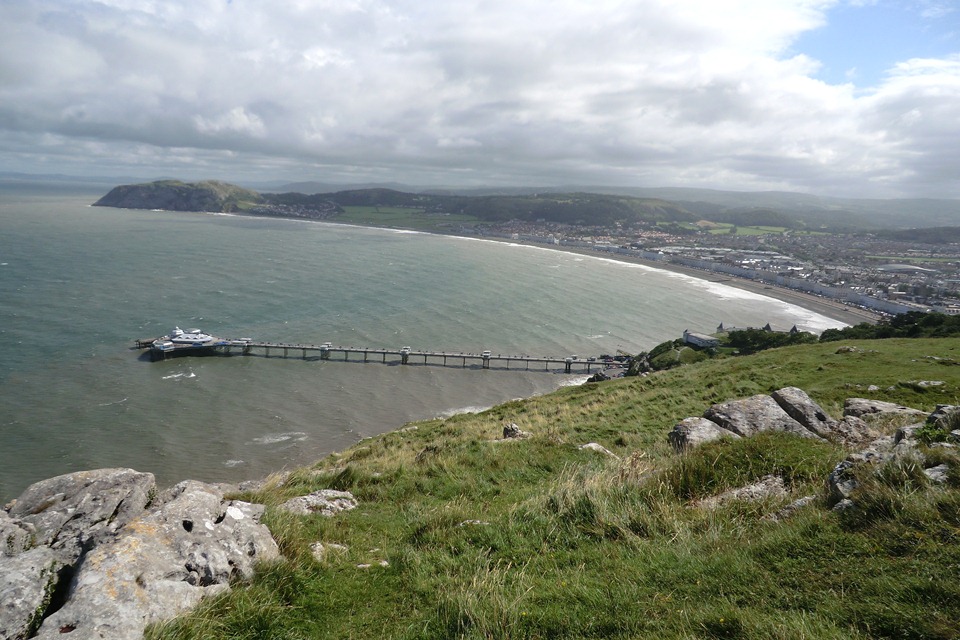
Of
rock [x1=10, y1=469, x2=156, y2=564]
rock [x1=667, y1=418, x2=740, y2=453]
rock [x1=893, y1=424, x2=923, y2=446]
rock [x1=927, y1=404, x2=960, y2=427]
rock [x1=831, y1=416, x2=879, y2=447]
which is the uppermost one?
rock [x1=927, y1=404, x2=960, y2=427]

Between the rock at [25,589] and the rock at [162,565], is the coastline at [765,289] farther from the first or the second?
the rock at [25,589]

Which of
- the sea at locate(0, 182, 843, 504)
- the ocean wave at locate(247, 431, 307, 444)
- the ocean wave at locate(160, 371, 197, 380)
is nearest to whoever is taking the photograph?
the sea at locate(0, 182, 843, 504)

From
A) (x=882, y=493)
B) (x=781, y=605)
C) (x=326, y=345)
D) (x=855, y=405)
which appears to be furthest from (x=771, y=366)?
(x=326, y=345)


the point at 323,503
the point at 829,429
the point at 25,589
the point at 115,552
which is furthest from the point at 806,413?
the point at 25,589

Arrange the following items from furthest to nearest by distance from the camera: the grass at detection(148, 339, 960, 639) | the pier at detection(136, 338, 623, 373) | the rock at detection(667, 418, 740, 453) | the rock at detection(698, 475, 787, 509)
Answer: the pier at detection(136, 338, 623, 373)
the rock at detection(667, 418, 740, 453)
the rock at detection(698, 475, 787, 509)
the grass at detection(148, 339, 960, 639)

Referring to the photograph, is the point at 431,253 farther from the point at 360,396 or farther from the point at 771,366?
the point at 771,366

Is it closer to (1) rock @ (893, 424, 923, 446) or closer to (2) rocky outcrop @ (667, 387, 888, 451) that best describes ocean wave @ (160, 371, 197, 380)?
(2) rocky outcrop @ (667, 387, 888, 451)

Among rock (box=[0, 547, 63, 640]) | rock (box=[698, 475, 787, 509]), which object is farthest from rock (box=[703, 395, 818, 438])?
rock (box=[0, 547, 63, 640])
